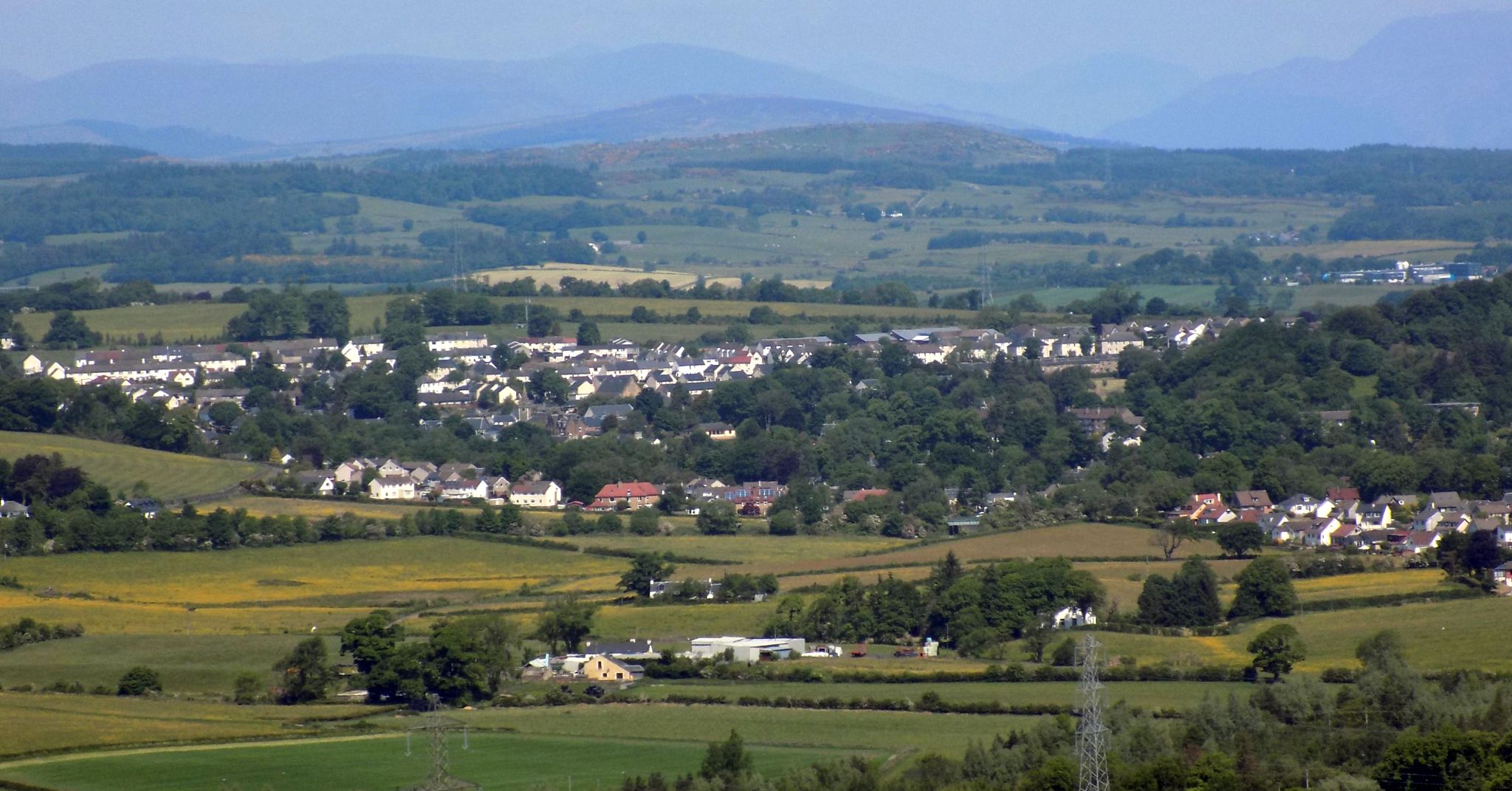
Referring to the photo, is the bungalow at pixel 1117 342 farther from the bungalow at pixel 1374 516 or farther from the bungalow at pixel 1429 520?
the bungalow at pixel 1429 520

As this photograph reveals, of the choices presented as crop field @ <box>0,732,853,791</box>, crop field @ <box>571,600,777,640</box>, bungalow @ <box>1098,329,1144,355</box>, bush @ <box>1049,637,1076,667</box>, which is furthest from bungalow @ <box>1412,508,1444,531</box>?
bungalow @ <box>1098,329,1144,355</box>

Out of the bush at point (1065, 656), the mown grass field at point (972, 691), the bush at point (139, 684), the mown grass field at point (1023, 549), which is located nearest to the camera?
the mown grass field at point (972, 691)

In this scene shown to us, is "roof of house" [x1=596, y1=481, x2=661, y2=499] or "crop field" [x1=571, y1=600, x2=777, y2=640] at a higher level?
"crop field" [x1=571, y1=600, x2=777, y2=640]

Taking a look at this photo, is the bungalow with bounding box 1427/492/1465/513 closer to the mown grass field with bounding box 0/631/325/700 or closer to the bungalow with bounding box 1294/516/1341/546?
the bungalow with bounding box 1294/516/1341/546

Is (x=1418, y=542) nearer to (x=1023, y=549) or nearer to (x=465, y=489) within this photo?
(x=1023, y=549)

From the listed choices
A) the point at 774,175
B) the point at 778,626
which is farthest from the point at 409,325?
the point at 774,175

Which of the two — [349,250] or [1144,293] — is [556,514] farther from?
[349,250]

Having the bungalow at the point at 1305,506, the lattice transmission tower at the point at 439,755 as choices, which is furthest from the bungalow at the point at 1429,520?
the lattice transmission tower at the point at 439,755
